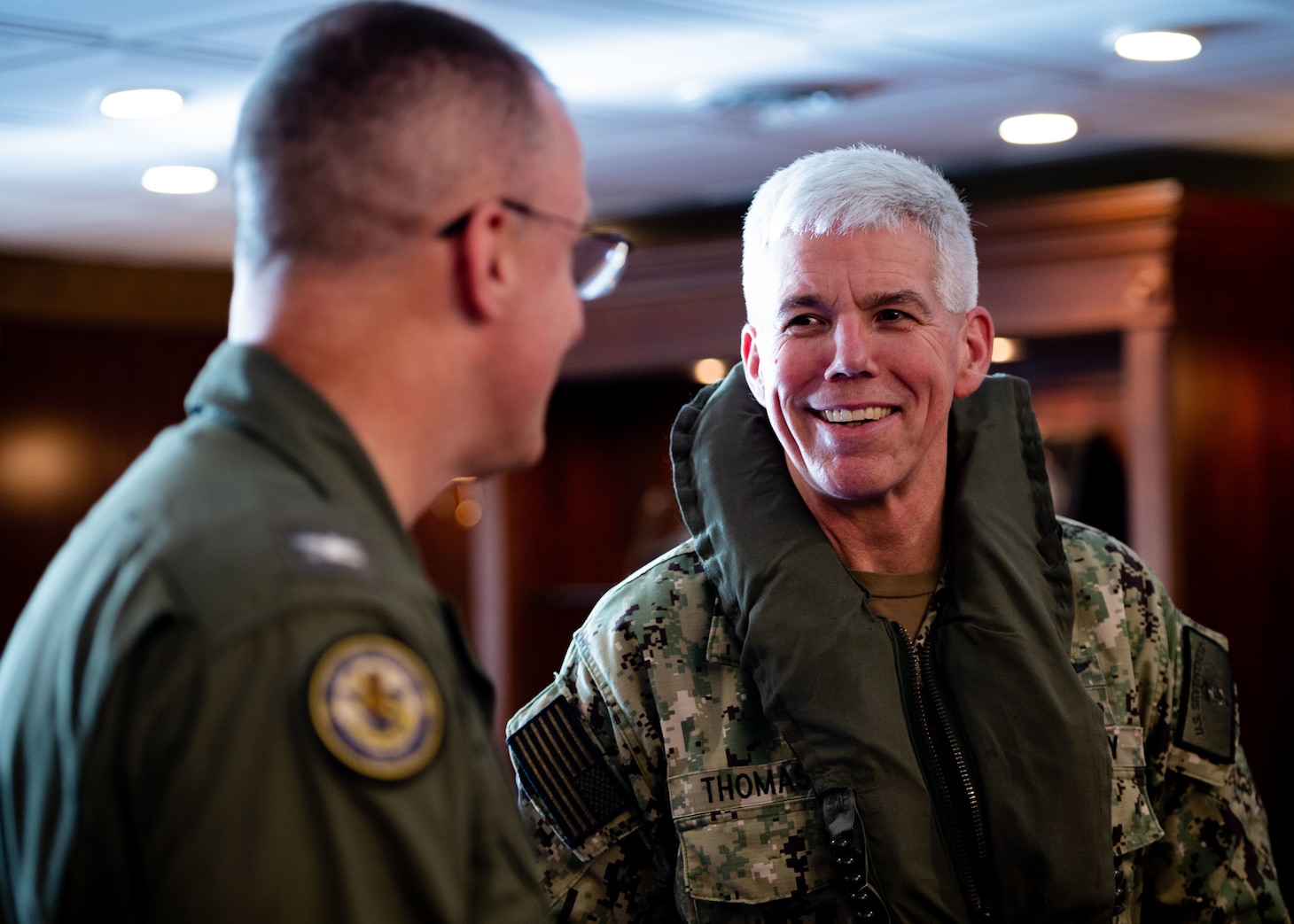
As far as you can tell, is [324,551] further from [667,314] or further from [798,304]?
[667,314]

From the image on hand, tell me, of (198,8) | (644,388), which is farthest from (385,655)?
(644,388)

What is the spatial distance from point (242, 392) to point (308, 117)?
0.17 metres

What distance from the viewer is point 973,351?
72.5 inches

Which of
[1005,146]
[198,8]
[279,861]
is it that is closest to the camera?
[279,861]

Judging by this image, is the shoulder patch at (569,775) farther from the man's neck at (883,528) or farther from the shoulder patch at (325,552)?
the shoulder patch at (325,552)

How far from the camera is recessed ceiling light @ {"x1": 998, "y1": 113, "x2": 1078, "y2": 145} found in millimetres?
4426

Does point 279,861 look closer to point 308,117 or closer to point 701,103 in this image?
point 308,117

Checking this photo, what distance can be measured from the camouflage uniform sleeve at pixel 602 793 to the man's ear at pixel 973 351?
493 millimetres

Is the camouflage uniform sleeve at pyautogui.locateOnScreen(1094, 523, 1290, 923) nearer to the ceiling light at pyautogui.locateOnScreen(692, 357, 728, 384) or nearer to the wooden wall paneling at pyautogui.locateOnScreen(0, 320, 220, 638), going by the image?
the ceiling light at pyautogui.locateOnScreen(692, 357, 728, 384)

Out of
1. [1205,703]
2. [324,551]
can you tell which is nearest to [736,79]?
[1205,703]

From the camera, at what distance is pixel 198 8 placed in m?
3.14

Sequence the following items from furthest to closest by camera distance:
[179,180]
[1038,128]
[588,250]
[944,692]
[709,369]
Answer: [709,369]
[179,180]
[1038,128]
[944,692]
[588,250]

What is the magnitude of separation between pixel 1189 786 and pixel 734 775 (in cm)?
55

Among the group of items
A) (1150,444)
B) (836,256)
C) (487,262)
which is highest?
(1150,444)
